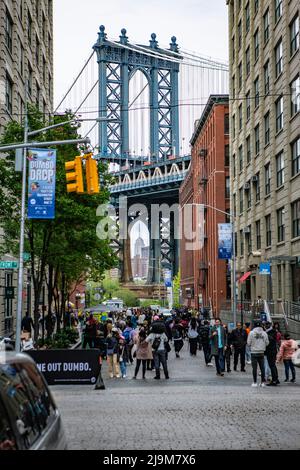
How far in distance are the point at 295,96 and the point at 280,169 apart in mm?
5651

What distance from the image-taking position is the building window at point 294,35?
40219 mm

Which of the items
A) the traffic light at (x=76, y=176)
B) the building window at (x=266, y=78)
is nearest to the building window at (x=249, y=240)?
the building window at (x=266, y=78)

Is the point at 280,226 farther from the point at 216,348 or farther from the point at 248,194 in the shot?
the point at 216,348

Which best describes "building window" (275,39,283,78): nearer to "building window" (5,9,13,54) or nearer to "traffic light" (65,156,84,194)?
"building window" (5,9,13,54)

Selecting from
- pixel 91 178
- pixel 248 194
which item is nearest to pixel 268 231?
pixel 248 194

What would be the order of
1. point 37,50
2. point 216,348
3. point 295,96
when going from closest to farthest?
point 216,348, point 295,96, point 37,50

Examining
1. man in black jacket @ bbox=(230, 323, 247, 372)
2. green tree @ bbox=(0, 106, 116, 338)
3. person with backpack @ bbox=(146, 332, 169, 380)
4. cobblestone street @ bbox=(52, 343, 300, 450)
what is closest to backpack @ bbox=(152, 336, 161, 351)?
person with backpack @ bbox=(146, 332, 169, 380)

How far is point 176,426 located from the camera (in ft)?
39.2

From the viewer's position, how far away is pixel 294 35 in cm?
4116

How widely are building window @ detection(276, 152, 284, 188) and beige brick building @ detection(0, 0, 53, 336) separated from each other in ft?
48.9

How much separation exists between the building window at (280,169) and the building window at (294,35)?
20.5ft

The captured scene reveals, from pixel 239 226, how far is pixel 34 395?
5464cm

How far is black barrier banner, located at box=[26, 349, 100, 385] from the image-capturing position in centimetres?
1780

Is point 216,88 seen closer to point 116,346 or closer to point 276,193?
point 276,193
